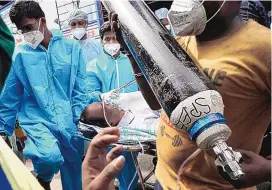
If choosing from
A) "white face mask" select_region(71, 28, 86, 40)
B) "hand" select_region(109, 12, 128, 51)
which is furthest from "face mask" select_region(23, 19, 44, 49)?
"white face mask" select_region(71, 28, 86, 40)

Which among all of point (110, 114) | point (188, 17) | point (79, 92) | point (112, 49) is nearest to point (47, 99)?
point (79, 92)

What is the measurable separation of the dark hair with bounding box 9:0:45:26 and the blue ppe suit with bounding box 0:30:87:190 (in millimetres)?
241

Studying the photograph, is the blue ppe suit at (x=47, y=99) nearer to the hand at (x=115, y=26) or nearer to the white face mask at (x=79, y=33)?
the hand at (x=115, y=26)

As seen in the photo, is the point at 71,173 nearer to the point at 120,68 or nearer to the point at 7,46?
the point at 120,68

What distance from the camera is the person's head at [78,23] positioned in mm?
6082

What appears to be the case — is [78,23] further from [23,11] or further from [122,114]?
[122,114]

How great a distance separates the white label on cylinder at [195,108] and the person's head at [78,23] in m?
5.16

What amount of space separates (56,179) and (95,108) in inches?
90.8

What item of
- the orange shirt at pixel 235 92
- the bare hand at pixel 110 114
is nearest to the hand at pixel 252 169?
the orange shirt at pixel 235 92

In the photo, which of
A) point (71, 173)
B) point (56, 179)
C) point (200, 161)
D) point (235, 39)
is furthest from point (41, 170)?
point (235, 39)

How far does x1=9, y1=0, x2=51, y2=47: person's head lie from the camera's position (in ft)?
11.3

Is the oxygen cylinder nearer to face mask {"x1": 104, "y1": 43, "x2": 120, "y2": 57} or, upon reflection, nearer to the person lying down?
the person lying down

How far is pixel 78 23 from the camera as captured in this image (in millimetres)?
6234

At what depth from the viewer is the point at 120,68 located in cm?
400
